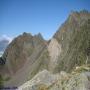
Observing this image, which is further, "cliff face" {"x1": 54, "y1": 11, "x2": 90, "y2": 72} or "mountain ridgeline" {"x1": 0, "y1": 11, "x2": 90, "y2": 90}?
"mountain ridgeline" {"x1": 0, "y1": 11, "x2": 90, "y2": 90}

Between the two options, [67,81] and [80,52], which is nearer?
[67,81]

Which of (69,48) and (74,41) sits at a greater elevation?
(74,41)

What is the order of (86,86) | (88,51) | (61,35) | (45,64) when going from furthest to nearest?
(61,35) → (45,64) → (88,51) → (86,86)

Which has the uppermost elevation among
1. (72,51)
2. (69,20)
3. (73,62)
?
(69,20)

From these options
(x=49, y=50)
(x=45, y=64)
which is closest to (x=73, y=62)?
(x=45, y=64)

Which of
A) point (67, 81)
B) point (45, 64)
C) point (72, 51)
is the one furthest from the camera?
point (45, 64)

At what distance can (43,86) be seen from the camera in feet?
115

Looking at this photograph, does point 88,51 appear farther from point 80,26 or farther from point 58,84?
point 58,84

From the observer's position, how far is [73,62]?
130 meters

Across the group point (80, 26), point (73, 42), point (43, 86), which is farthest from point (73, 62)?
point (43, 86)

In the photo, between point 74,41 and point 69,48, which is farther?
point 74,41

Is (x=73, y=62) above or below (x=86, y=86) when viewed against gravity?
above

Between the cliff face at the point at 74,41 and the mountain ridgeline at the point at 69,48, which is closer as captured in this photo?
the cliff face at the point at 74,41

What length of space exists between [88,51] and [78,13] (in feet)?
233
